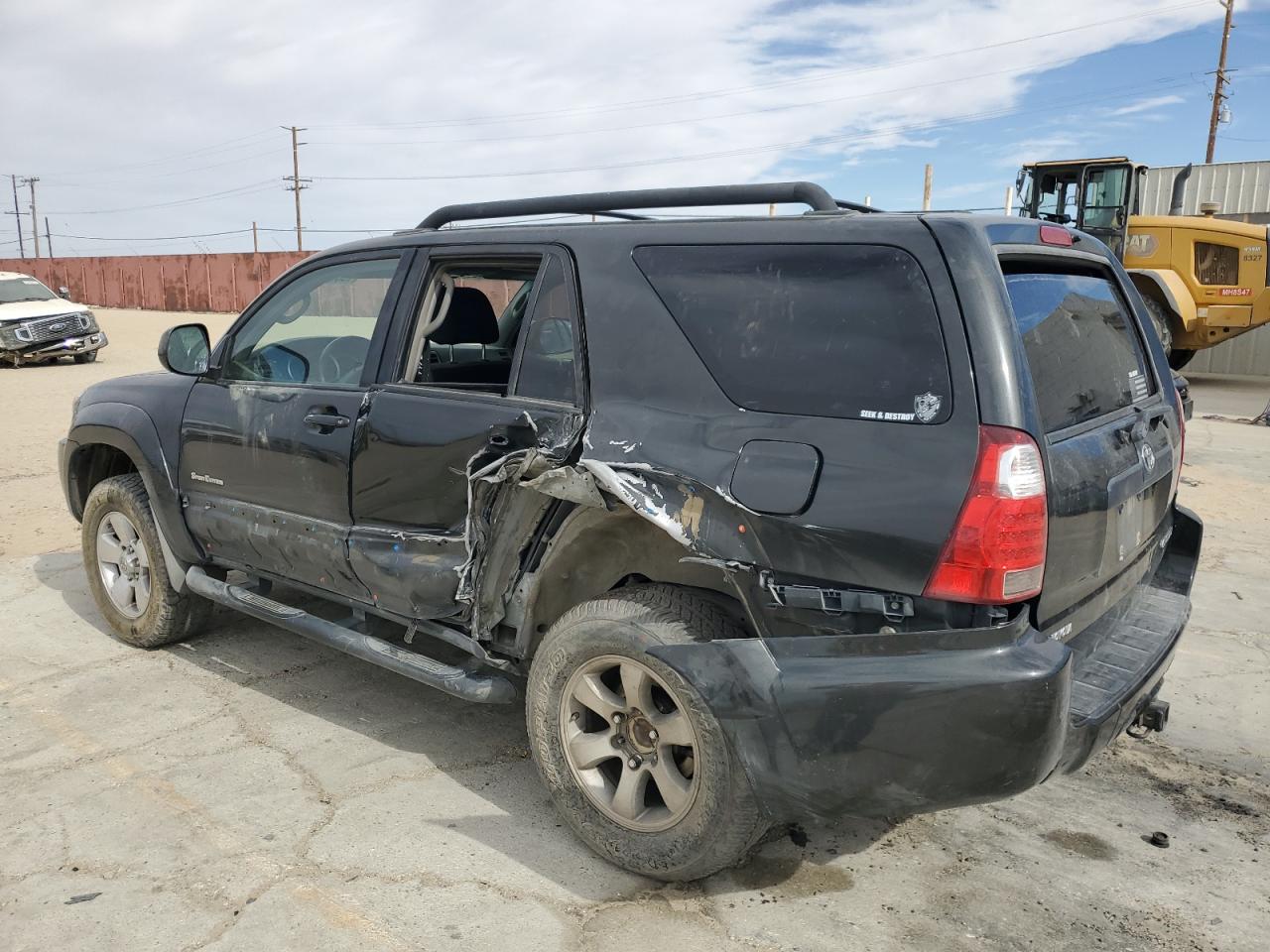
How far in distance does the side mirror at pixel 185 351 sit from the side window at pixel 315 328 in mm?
158

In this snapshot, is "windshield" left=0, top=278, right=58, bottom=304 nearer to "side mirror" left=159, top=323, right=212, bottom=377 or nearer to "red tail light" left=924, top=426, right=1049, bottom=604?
"side mirror" left=159, top=323, right=212, bottom=377

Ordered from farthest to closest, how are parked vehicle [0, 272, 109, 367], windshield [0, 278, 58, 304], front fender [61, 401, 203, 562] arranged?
windshield [0, 278, 58, 304], parked vehicle [0, 272, 109, 367], front fender [61, 401, 203, 562]

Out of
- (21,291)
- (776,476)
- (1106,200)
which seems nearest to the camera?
(776,476)

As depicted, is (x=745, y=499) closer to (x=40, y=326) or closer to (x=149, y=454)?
(x=149, y=454)

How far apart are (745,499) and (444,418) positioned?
48.7 inches

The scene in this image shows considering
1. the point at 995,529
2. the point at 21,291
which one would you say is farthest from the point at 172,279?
the point at 995,529

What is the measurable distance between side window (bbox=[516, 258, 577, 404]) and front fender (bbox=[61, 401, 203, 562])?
2.05 m

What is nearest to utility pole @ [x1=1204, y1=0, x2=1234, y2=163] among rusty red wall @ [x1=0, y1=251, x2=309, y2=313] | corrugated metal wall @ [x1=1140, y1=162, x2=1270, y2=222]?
corrugated metal wall @ [x1=1140, y1=162, x2=1270, y2=222]

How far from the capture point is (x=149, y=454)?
14.8ft

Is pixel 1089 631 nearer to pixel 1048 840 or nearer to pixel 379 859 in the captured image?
pixel 1048 840

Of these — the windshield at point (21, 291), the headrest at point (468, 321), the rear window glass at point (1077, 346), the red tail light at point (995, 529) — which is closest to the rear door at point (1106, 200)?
the rear window glass at point (1077, 346)

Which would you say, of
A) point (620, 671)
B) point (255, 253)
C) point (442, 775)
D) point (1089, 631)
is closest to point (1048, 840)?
point (1089, 631)

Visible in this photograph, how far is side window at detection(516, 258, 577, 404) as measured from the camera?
3.17 m

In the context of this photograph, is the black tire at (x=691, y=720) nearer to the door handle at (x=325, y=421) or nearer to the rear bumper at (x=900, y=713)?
the rear bumper at (x=900, y=713)
